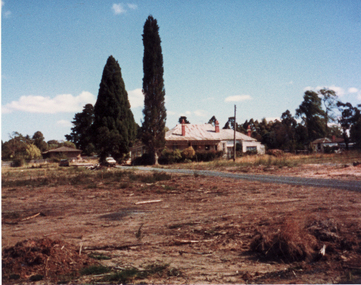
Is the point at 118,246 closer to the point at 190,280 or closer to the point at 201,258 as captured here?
the point at 201,258

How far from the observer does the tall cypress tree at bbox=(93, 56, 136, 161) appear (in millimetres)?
35938

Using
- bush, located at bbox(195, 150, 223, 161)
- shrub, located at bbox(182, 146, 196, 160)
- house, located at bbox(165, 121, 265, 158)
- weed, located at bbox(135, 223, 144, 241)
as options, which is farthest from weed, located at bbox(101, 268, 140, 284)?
house, located at bbox(165, 121, 265, 158)

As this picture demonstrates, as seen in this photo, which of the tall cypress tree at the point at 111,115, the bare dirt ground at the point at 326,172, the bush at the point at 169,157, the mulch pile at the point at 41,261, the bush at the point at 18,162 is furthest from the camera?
the bush at the point at 18,162

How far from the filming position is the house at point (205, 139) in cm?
4606

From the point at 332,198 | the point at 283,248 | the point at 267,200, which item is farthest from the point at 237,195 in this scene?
the point at 283,248

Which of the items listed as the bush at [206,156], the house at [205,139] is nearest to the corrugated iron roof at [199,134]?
the house at [205,139]

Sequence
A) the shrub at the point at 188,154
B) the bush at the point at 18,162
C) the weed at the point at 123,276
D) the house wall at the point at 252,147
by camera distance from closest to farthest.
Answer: the weed at the point at 123,276 < the shrub at the point at 188,154 < the bush at the point at 18,162 < the house wall at the point at 252,147

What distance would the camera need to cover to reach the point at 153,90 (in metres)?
36.6

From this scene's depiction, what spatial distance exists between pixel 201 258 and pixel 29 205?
703 centimetres

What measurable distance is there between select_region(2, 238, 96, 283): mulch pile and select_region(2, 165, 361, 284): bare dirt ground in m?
0.01

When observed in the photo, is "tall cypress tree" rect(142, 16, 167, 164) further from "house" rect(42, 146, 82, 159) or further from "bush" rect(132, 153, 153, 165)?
"house" rect(42, 146, 82, 159)

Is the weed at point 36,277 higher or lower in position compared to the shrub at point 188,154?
lower

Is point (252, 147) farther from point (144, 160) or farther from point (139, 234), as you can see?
point (139, 234)

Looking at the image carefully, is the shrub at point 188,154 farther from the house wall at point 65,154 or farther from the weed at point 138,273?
the weed at point 138,273
